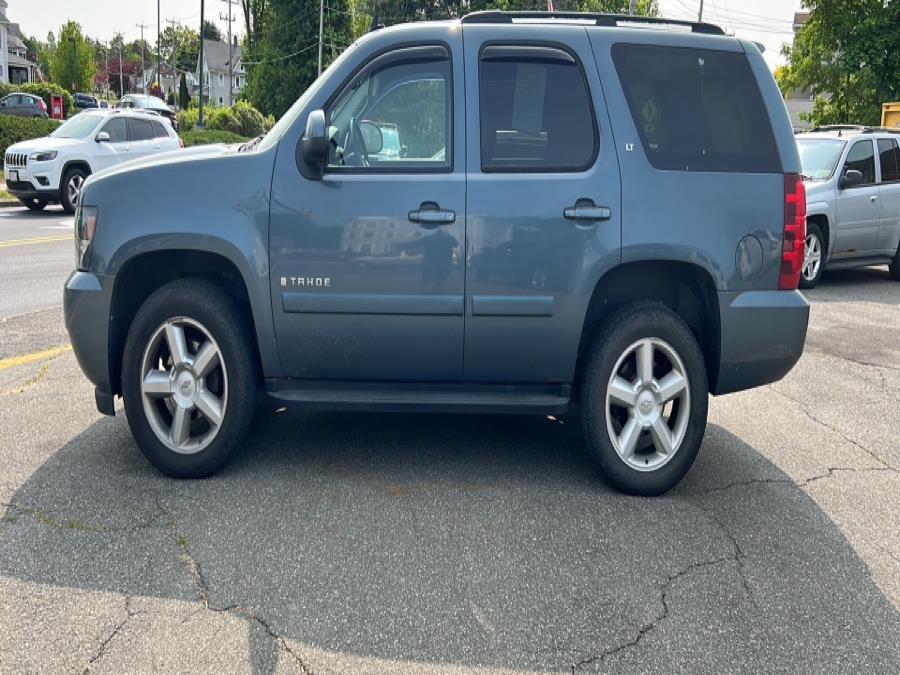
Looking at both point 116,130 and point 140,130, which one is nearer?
point 116,130

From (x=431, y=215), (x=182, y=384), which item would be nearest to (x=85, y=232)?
(x=182, y=384)

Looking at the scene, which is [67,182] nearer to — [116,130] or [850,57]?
[116,130]

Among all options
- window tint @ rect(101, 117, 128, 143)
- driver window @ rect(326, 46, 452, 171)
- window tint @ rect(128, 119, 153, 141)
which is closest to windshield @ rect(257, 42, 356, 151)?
driver window @ rect(326, 46, 452, 171)

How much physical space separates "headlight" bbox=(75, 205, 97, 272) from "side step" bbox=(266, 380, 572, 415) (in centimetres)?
110

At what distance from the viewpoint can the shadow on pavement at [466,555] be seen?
10.3 ft

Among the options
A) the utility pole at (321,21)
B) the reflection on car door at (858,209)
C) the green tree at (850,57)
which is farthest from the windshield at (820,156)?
the utility pole at (321,21)

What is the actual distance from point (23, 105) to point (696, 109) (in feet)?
145

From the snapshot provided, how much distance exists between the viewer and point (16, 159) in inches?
687

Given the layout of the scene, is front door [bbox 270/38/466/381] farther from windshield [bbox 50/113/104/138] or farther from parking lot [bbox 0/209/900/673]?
windshield [bbox 50/113/104/138]

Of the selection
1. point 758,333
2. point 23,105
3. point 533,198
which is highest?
point 23,105

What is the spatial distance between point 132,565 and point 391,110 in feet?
7.96

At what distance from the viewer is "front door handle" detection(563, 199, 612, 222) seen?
4246mm

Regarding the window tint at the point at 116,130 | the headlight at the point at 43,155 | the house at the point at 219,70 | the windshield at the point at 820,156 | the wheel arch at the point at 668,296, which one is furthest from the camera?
the house at the point at 219,70

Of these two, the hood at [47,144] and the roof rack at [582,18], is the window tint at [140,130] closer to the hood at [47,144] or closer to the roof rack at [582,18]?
the hood at [47,144]
